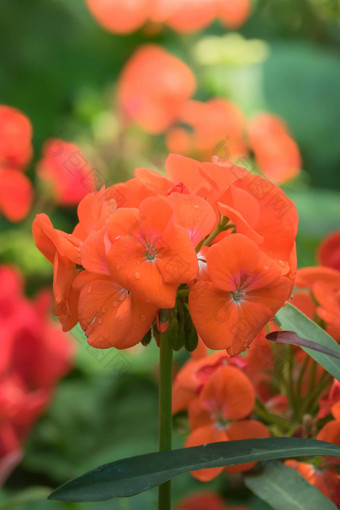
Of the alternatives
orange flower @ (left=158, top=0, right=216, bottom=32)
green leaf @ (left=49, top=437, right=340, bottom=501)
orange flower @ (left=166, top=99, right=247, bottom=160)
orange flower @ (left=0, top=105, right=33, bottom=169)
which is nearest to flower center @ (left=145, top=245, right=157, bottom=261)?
green leaf @ (left=49, top=437, right=340, bottom=501)

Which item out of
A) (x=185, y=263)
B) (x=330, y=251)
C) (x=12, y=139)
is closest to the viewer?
(x=185, y=263)

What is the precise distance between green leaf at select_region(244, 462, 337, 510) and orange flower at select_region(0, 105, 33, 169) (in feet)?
2.18

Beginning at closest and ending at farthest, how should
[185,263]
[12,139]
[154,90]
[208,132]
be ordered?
[185,263], [12,139], [208,132], [154,90]

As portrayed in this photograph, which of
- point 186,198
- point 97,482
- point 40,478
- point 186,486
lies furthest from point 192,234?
point 40,478

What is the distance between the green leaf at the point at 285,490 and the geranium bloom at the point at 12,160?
0.67 metres

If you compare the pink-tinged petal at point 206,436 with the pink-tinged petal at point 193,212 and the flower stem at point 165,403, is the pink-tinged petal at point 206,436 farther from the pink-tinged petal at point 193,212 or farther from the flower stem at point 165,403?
the pink-tinged petal at point 193,212

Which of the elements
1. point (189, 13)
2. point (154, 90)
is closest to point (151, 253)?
point (154, 90)

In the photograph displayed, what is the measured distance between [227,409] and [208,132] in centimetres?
80

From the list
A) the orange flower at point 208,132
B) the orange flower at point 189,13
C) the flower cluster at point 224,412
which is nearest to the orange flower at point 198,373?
the flower cluster at point 224,412

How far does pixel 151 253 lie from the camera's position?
13.5 inches

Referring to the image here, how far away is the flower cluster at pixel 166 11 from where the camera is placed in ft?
4.80

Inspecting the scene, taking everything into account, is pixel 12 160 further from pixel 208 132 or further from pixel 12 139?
pixel 208 132

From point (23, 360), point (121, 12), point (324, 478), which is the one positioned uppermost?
point (324, 478)

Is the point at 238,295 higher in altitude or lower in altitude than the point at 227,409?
higher
